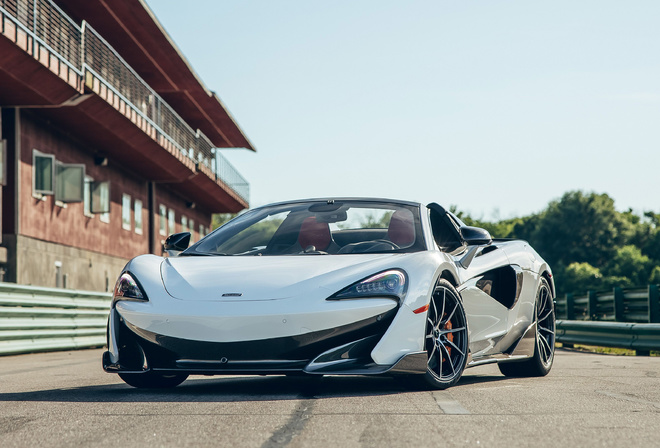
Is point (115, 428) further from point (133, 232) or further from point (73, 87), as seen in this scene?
point (133, 232)

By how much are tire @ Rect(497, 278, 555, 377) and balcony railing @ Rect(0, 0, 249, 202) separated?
1193cm

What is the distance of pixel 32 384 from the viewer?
7.61 m

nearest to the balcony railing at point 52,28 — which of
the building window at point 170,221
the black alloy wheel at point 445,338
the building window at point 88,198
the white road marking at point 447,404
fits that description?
the building window at point 88,198

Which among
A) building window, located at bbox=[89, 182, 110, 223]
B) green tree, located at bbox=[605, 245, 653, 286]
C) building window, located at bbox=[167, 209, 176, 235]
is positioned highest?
building window, located at bbox=[89, 182, 110, 223]

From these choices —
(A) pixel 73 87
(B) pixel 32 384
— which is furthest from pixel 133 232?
(B) pixel 32 384

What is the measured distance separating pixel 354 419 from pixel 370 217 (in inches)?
131

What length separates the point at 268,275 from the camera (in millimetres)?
6055

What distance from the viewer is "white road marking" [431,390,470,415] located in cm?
509

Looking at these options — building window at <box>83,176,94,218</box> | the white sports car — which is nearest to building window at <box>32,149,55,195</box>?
building window at <box>83,176,94,218</box>

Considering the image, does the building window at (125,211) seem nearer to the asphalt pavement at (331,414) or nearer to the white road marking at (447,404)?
the asphalt pavement at (331,414)

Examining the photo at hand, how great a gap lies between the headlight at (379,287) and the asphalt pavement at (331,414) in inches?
22.8

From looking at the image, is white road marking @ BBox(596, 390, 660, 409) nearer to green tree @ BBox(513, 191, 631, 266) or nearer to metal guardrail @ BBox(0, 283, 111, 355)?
metal guardrail @ BBox(0, 283, 111, 355)

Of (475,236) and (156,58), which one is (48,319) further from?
(156,58)

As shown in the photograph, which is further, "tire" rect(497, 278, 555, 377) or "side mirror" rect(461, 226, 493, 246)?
"tire" rect(497, 278, 555, 377)
